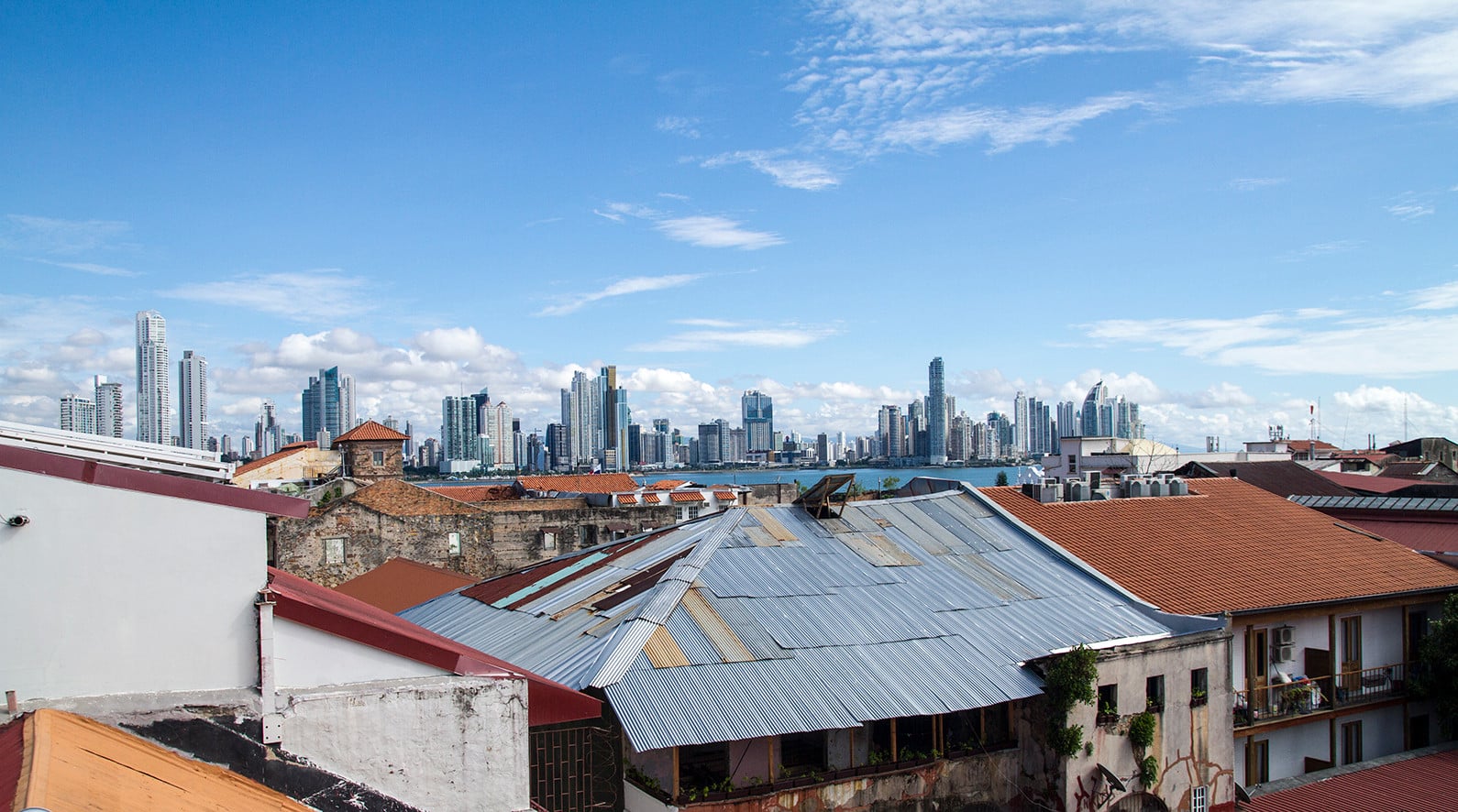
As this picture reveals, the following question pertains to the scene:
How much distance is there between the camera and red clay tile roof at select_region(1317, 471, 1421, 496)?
4396 centimetres

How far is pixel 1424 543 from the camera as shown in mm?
29266

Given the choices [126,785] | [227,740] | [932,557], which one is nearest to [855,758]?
[932,557]

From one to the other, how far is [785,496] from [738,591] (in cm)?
3414

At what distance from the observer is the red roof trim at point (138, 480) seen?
7.10 meters

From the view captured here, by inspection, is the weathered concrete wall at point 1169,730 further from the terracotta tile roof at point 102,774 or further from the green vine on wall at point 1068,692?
the terracotta tile roof at point 102,774

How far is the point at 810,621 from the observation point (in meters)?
15.7

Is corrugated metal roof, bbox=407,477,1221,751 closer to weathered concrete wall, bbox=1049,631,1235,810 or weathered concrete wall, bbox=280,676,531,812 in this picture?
weathered concrete wall, bbox=1049,631,1235,810

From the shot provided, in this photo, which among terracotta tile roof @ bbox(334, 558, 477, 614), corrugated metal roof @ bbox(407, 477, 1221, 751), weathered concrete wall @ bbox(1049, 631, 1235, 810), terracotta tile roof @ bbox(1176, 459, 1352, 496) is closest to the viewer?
corrugated metal roof @ bbox(407, 477, 1221, 751)

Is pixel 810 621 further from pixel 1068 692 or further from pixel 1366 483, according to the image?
pixel 1366 483

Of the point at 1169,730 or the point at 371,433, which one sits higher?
the point at 371,433

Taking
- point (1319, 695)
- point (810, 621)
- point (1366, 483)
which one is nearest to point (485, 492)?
point (810, 621)

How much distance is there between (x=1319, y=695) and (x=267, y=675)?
23435mm

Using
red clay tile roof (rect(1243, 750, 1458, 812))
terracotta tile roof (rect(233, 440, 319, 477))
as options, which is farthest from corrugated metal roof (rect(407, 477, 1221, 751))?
terracotta tile roof (rect(233, 440, 319, 477))

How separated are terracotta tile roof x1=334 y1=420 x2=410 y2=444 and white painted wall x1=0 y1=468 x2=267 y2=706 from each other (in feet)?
142
